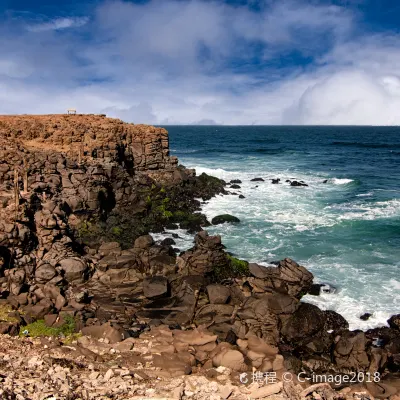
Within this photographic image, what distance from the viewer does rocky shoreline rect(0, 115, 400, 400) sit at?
12.4 m

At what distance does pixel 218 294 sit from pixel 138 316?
4658mm

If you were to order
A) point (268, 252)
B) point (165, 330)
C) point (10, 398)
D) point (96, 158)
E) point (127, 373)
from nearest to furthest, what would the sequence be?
point (10, 398), point (127, 373), point (165, 330), point (268, 252), point (96, 158)

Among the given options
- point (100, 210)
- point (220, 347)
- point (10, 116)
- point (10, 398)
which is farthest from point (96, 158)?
point (10, 398)

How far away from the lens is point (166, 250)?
2636 centimetres

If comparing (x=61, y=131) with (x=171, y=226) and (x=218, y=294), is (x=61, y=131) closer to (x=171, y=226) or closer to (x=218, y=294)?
(x=171, y=226)

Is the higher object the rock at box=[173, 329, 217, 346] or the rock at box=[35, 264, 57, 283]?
the rock at box=[35, 264, 57, 283]

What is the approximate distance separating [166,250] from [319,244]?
43.4ft

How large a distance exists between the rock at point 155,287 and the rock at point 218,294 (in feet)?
8.81

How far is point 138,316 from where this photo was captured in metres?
19.8

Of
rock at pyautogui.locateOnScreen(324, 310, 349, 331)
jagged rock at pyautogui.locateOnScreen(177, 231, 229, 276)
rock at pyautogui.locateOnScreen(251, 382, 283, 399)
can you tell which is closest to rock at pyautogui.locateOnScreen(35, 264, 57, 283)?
jagged rock at pyautogui.locateOnScreen(177, 231, 229, 276)

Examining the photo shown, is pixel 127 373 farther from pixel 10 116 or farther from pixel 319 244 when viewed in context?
pixel 10 116

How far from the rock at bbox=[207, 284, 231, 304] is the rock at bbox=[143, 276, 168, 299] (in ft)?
8.81

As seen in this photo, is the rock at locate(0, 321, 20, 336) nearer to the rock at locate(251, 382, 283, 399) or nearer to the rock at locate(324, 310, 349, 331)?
the rock at locate(251, 382, 283, 399)

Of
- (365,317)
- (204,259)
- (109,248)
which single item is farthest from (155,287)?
(365,317)
